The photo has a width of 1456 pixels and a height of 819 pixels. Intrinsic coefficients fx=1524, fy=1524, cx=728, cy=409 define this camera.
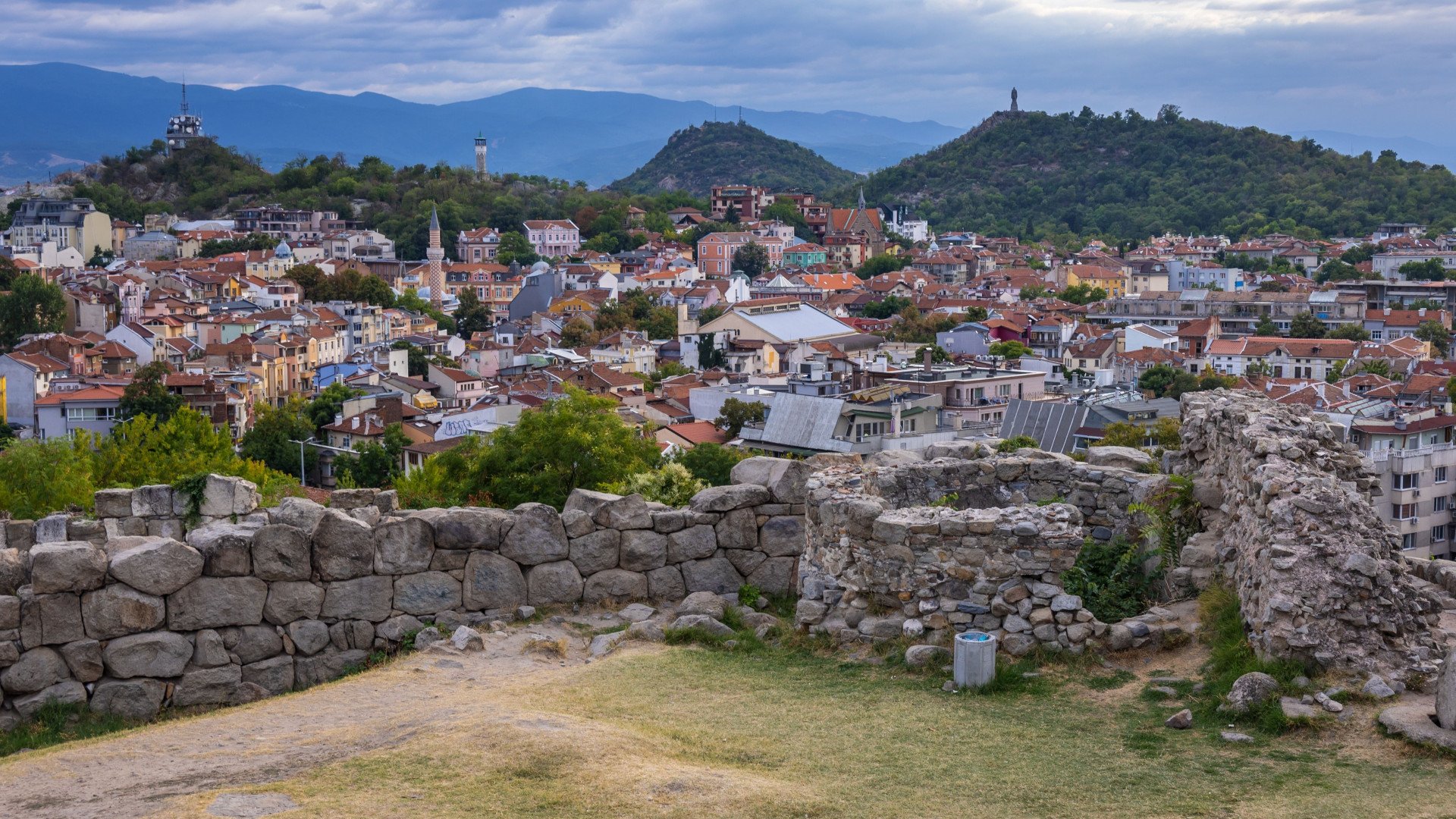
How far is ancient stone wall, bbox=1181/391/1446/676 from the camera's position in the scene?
7387mm

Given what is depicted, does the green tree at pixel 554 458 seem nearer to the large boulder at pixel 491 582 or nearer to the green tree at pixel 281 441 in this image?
the large boulder at pixel 491 582

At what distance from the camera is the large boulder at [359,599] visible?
9656mm

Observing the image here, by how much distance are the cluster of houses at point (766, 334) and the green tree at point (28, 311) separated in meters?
3.12

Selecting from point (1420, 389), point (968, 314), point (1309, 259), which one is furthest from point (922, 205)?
point (1420, 389)

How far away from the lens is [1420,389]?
5525 cm

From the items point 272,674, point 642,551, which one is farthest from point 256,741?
point 642,551

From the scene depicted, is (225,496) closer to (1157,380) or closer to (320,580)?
(320,580)

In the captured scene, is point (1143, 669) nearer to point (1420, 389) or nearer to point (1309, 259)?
point (1420, 389)

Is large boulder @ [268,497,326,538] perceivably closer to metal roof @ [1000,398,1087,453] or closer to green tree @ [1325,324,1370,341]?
metal roof @ [1000,398,1087,453]

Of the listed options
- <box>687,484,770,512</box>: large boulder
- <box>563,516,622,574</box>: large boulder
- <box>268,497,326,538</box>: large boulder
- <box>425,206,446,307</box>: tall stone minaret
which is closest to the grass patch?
<box>268,497,326,538</box>: large boulder

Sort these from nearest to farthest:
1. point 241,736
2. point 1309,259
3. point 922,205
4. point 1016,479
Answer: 1. point 241,736
2. point 1016,479
3. point 1309,259
4. point 922,205

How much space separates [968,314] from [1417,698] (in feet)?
298

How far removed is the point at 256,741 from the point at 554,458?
9.12 metres

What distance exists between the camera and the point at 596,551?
10.5 m
